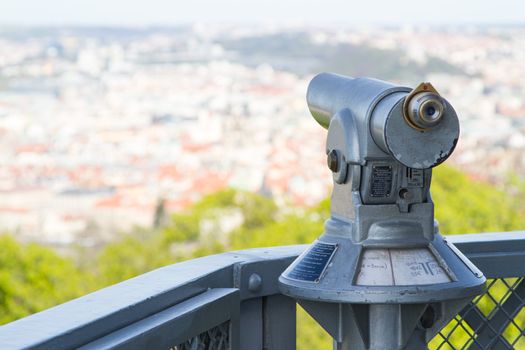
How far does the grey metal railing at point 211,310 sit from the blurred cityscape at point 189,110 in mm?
48698

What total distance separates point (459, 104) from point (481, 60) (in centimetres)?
1253

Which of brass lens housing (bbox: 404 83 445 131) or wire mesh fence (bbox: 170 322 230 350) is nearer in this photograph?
brass lens housing (bbox: 404 83 445 131)

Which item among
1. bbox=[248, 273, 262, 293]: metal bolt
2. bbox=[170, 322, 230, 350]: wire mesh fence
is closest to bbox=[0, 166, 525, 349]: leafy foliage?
bbox=[248, 273, 262, 293]: metal bolt

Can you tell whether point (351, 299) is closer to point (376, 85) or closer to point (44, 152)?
point (376, 85)

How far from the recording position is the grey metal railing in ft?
5.38

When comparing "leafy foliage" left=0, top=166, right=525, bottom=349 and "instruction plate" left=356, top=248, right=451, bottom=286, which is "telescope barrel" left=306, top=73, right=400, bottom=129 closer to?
"instruction plate" left=356, top=248, right=451, bottom=286

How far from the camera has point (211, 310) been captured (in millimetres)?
2061

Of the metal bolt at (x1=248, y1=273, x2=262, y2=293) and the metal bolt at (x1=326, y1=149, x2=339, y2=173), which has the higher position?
the metal bolt at (x1=326, y1=149, x2=339, y2=173)

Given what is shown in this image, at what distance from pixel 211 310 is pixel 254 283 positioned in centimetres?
25

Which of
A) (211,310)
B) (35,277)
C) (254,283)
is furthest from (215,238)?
(211,310)

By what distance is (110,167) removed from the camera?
71.0 meters

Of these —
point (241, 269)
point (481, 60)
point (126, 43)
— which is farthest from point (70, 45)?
point (241, 269)

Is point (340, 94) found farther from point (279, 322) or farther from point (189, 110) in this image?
point (189, 110)

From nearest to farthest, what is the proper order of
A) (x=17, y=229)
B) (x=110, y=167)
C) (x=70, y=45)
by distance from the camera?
(x=17, y=229)
(x=110, y=167)
(x=70, y=45)
